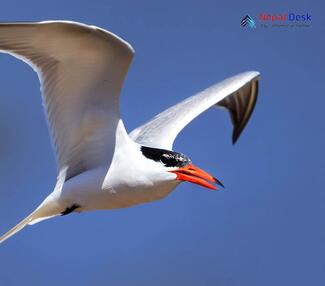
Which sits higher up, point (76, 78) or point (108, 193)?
point (76, 78)

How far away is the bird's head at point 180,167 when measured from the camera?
5.56m

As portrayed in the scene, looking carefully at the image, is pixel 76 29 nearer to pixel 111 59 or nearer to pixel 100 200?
pixel 111 59

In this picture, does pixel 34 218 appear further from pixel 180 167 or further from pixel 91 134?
pixel 180 167

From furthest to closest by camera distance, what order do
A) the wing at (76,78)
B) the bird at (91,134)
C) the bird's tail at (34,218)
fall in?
the bird's tail at (34,218) → the bird at (91,134) → the wing at (76,78)

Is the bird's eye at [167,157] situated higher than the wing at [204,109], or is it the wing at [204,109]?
the wing at [204,109]

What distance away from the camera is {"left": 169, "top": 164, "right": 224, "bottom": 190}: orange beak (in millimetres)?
5559

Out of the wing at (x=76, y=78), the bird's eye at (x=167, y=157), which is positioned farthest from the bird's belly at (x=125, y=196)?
the wing at (x=76, y=78)

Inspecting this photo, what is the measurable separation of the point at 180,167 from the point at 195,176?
4.6 inches

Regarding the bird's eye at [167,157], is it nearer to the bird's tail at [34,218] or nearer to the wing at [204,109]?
the wing at [204,109]

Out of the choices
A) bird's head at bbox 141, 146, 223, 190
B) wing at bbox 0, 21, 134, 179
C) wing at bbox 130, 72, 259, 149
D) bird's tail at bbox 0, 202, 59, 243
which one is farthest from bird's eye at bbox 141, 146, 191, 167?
bird's tail at bbox 0, 202, 59, 243

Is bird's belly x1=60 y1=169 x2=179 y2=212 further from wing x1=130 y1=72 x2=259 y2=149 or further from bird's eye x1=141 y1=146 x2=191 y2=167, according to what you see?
wing x1=130 y1=72 x2=259 y2=149

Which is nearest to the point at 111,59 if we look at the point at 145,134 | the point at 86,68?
the point at 86,68

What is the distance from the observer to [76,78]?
5.35m

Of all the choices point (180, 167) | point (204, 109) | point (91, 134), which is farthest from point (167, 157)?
point (204, 109)
